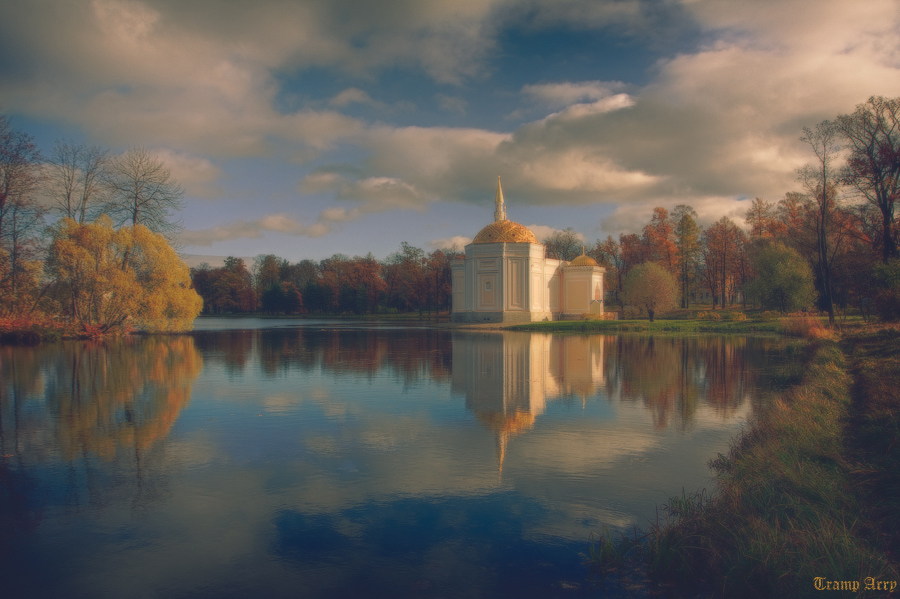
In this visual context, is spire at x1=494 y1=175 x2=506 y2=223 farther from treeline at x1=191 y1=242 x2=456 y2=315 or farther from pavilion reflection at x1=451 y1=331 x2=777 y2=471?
pavilion reflection at x1=451 y1=331 x2=777 y2=471

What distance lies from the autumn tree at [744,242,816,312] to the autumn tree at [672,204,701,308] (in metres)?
16.7

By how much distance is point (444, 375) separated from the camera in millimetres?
16906

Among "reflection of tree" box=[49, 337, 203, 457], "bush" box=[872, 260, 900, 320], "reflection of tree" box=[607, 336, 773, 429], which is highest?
"bush" box=[872, 260, 900, 320]

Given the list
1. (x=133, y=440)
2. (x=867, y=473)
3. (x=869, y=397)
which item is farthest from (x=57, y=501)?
(x=869, y=397)

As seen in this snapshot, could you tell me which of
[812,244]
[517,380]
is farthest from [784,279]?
[517,380]

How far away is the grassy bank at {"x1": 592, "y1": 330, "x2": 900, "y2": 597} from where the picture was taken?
4.25 meters

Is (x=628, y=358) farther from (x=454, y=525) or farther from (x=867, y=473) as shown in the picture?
(x=454, y=525)

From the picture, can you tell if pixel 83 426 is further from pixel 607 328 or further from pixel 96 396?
pixel 607 328

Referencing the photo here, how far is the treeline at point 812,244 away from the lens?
2984cm

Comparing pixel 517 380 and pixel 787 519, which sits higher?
pixel 787 519

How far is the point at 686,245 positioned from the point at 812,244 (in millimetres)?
17902

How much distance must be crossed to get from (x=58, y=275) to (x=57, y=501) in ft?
109

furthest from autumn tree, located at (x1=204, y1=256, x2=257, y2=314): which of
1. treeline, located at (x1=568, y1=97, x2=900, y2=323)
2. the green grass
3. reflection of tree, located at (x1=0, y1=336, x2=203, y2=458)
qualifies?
reflection of tree, located at (x1=0, y1=336, x2=203, y2=458)

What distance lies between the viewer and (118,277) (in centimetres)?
3391
